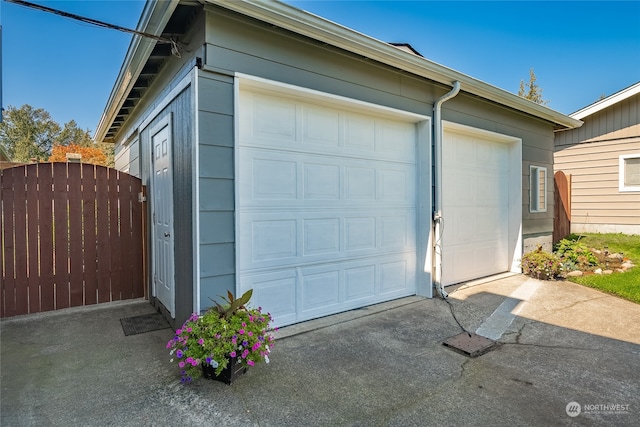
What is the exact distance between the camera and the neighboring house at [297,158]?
259 cm

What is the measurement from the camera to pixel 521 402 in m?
2.00

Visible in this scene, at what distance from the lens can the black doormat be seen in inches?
127

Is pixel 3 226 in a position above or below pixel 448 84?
below

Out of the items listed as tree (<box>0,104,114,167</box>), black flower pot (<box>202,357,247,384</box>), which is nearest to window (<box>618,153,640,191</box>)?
black flower pot (<box>202,357,247,384</box>)

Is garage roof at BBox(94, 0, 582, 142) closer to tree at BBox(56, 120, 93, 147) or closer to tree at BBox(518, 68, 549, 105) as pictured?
tree at BBox(518, 68, 549, 105)

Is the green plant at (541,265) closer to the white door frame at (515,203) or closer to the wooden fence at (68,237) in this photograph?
the white door frame at (515,203)

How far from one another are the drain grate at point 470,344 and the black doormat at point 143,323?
2731 millimetres

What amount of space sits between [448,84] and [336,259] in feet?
8.54

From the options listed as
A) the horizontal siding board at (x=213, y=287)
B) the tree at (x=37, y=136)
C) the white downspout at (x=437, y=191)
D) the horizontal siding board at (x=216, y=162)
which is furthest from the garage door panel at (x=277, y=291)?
the tree at (x=37, y=136)

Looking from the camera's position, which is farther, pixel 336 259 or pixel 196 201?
pixel 336 259

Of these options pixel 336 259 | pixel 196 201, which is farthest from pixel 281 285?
pixel 196 201

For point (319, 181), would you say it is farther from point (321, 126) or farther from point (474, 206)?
point (474, 206)

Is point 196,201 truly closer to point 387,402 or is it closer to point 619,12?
point 387,402

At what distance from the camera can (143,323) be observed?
3418mm
